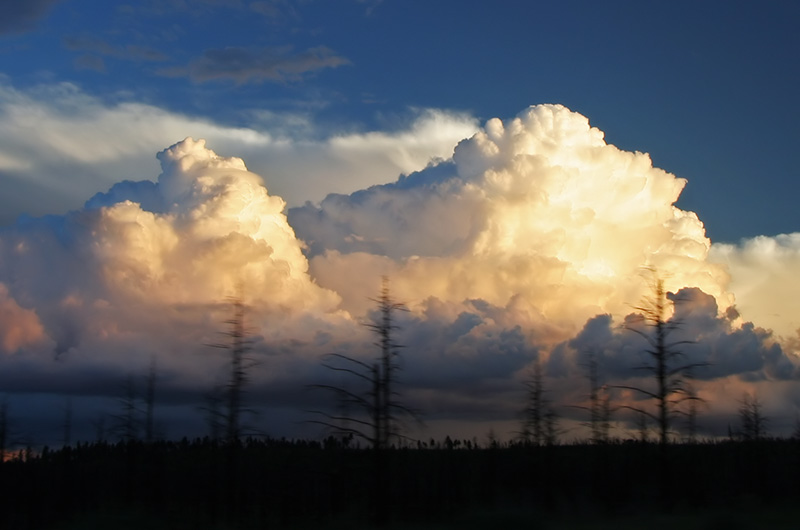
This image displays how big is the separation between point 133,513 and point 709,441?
6909 centimetres

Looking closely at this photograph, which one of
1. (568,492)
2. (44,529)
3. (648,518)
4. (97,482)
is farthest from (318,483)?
(648,518)

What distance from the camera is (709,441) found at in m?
82.3

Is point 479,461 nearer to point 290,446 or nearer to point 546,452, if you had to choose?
point 290,446

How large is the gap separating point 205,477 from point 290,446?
77.2ft

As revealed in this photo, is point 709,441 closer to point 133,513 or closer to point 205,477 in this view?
point 205,477

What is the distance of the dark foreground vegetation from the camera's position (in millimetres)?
24125

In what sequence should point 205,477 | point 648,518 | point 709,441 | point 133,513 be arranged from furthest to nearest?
1. point 205,477
2. point 709,441
3. point 133,513
4. point 648,518

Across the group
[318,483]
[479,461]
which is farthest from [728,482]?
[318,483]

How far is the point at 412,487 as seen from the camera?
83.2 m

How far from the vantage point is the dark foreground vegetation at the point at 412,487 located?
2412cm

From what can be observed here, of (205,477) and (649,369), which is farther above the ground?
(649,369)

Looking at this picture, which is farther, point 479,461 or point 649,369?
point 479,461

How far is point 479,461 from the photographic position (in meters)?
113

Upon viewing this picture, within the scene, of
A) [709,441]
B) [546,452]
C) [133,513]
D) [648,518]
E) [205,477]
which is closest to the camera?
[648,518]
